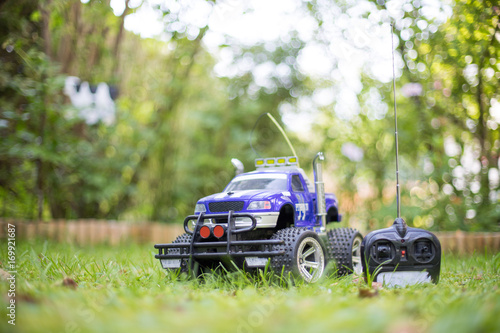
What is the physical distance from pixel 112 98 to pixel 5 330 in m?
8.35

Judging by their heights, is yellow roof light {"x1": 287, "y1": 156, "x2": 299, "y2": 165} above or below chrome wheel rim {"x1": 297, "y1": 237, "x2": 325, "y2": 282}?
above

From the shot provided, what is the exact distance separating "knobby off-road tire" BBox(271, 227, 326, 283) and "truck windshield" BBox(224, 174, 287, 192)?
27.3 inches

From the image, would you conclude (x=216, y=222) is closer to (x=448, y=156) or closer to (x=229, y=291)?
(x=229, y=291)

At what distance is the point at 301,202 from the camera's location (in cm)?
536

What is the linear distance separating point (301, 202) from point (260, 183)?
0.52 meters

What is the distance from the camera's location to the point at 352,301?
10.0ft

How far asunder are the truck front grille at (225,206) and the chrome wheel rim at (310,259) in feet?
2.46

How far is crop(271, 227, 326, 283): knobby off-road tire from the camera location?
14.6 ft

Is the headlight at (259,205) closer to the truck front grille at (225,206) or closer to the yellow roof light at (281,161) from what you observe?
the truck front grille at (225,206)

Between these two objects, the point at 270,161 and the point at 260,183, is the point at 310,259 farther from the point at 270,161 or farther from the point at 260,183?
the point at 270,161

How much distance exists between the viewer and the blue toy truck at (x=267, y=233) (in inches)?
178

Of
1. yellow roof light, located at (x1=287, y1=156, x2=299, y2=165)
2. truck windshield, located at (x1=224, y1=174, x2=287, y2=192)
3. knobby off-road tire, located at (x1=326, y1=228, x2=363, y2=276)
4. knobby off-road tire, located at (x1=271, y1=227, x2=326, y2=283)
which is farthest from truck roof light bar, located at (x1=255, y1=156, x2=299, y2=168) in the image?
knobby off-road tire, located at (x1=271, y1=227, x2=326, y2=283)

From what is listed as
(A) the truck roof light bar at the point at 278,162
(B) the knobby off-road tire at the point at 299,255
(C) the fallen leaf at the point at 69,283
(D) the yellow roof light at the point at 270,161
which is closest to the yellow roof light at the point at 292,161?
(A) the truck roof light bar at the point at 278,162

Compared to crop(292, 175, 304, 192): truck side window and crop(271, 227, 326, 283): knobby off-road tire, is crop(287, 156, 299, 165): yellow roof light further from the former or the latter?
crop(271, 227, 326, 283): knobby off-road tire
